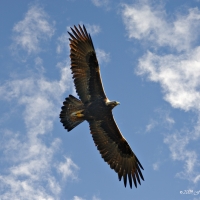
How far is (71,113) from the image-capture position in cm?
1798

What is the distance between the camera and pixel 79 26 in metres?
18.0

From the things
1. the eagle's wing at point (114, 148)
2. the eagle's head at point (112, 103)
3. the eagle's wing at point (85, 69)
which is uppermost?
the eagle's wing at point (85, 69)

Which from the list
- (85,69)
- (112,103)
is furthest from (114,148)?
(85,69)

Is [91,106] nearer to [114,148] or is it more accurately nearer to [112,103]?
[112,103]

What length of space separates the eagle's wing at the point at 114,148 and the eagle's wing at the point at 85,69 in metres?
1.12

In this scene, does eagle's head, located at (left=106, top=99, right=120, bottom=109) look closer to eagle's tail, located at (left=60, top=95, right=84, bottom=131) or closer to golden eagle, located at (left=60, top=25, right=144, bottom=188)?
golden eagle, located at (left=60, top=25, right=144, bottom=188)

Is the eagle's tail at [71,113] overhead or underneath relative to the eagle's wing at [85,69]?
underneath

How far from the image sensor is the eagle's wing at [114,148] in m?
18.3

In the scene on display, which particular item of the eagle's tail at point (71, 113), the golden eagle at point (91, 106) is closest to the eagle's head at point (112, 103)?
the golden eagle at point (91, 106)

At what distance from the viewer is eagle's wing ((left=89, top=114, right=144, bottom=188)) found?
18312 millimetres

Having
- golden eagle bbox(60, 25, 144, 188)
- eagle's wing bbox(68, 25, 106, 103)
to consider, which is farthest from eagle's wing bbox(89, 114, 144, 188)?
eagle's wing bbox(68, 25, 106, 103)

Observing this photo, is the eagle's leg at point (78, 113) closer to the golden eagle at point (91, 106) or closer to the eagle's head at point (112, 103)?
the golden eagle at point (91, 106)

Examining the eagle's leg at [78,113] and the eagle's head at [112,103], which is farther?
the eagle's leg at [78,113]

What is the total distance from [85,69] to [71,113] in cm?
167
